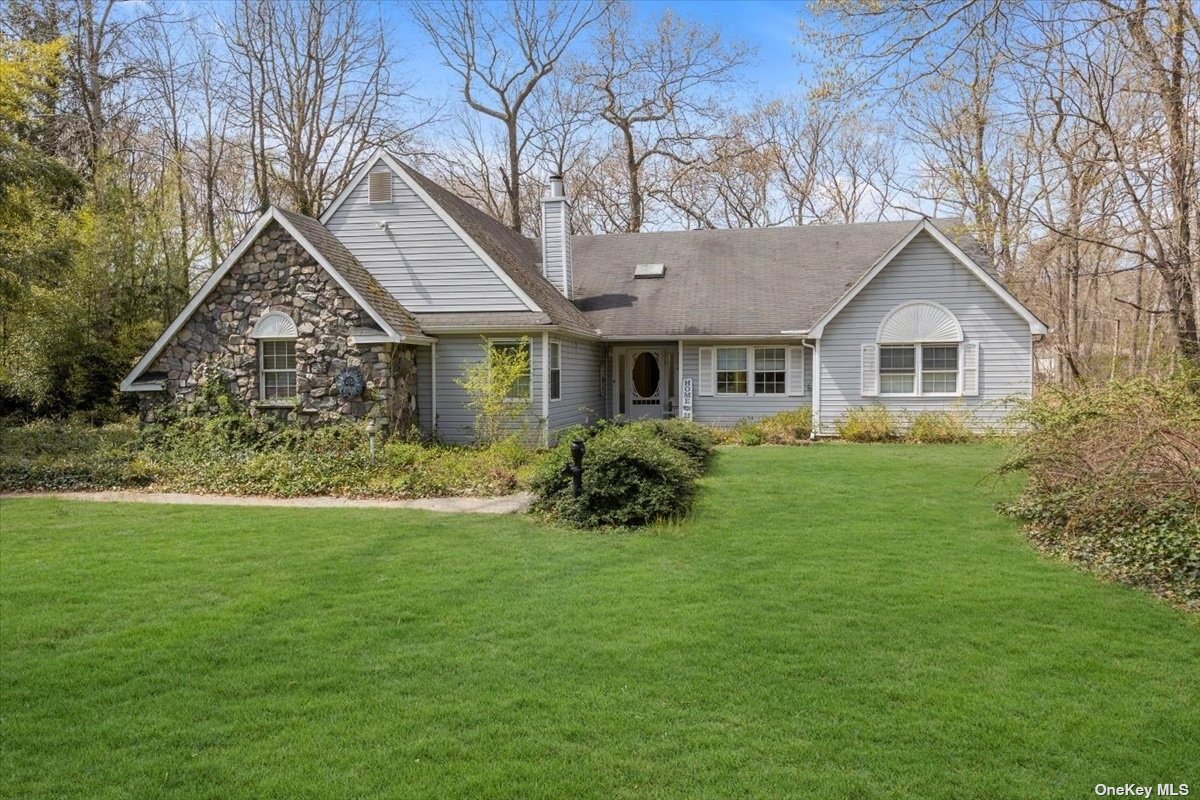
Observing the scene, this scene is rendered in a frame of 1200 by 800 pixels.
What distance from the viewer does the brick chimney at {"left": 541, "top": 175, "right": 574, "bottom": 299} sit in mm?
19453

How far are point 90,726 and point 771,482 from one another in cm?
892

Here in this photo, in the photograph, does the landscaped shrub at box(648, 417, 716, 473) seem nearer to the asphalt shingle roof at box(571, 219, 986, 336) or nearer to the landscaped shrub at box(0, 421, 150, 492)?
the asphalt shingle roof at box(571, 219, 986, 336)

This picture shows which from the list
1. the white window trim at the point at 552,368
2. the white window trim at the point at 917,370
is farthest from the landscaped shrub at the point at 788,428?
the white window trim at the point at 552,368

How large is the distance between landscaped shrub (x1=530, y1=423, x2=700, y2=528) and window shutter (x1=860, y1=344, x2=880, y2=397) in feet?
29.6

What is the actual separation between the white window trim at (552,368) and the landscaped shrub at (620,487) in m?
6.01

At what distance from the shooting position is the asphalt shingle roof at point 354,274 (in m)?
13.8

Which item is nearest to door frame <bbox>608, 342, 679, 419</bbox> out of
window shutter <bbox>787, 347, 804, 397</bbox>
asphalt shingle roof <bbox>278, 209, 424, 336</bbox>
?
window shutter <bbox>787, 347, 804, 397</bbox>

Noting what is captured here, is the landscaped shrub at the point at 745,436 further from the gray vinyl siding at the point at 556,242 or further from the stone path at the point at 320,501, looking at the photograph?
the stone path at the point at 320,501

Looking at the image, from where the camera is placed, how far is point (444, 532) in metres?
8.64

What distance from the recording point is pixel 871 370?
685 inches

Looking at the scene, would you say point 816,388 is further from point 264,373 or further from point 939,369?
point 264,373

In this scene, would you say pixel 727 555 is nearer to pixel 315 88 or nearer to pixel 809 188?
pixel 315 88

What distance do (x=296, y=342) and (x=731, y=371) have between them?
994 cm

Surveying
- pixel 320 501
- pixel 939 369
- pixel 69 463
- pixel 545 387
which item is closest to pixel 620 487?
pixel 320 501
